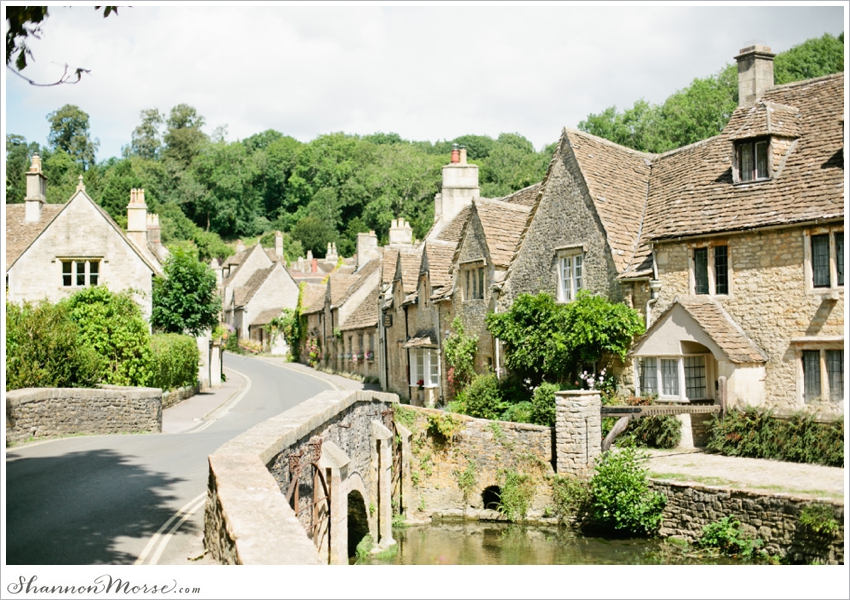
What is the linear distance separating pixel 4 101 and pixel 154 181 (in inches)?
973

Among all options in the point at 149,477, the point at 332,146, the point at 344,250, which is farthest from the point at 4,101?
the point at 344,250

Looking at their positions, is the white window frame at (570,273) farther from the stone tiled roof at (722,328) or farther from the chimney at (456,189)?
the chimney at (456,189)

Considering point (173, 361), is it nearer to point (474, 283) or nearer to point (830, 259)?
point (474, 283)

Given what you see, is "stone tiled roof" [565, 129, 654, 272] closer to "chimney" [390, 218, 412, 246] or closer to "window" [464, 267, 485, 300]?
"window" [464, 267, 485, 300]

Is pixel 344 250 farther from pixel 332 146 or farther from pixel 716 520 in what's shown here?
pixel 716 520

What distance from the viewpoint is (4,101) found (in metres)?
9.49

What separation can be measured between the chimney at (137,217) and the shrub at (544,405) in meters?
20.2

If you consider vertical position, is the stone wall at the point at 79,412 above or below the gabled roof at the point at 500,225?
below

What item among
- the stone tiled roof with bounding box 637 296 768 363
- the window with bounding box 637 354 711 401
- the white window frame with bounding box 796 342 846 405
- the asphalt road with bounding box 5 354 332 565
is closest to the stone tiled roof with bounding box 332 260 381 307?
the asphalt road with bounding box 5 354 332 565

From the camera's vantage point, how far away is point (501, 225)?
24500 millimetres

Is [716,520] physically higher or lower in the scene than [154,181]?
lower

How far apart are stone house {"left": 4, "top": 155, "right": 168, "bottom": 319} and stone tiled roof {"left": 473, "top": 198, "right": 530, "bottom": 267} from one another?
1343 centimetres

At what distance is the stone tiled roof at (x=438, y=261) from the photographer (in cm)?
2795

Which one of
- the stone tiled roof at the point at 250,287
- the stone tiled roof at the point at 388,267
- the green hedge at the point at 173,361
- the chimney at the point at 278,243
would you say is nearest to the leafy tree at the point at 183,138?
the green hedge at the point at 173,361
